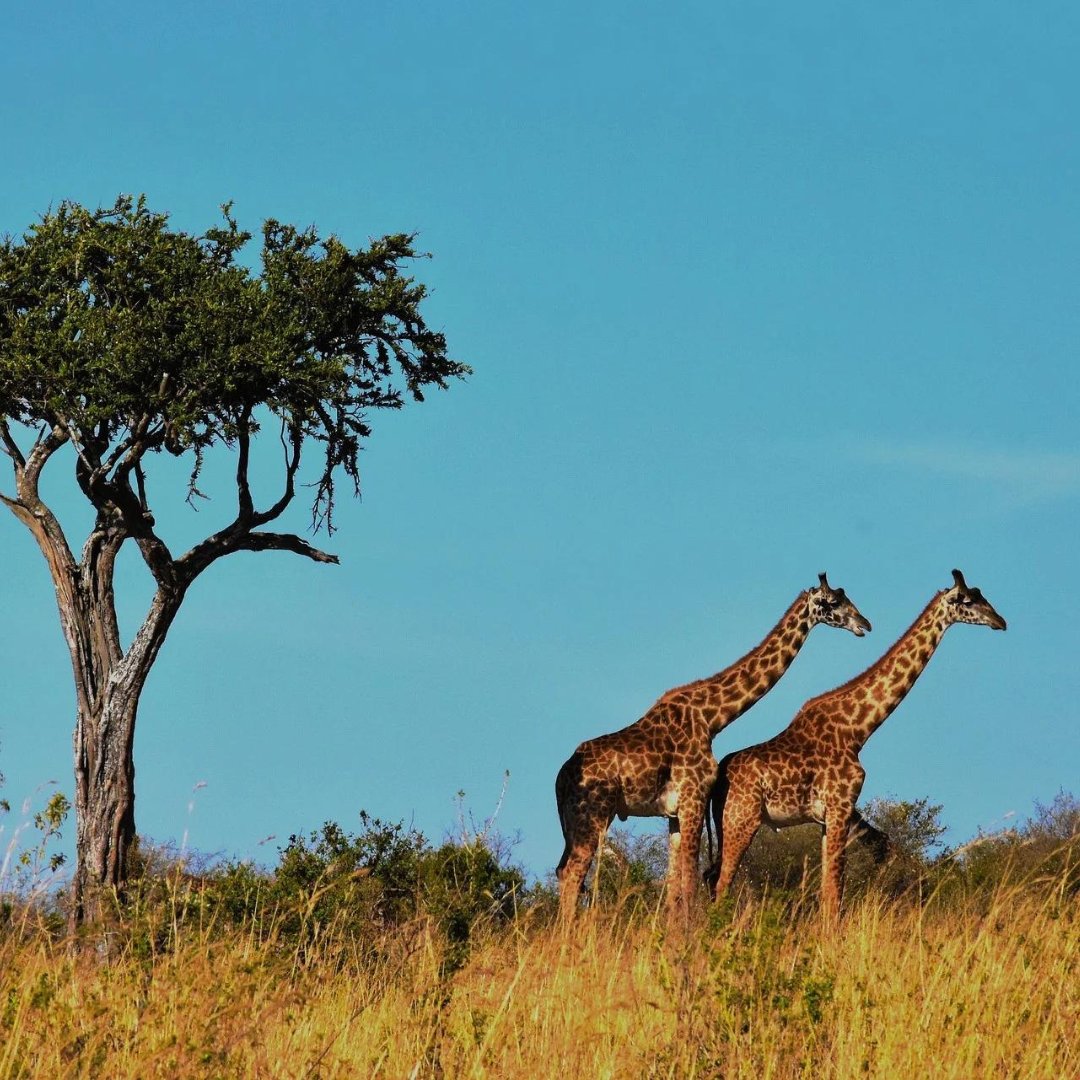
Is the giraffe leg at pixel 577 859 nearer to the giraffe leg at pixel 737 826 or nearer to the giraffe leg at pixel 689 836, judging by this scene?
the giraffe leg at pixel 689 836

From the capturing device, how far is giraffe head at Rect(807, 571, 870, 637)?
19.3 metres

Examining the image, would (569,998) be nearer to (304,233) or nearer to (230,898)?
(230,898)

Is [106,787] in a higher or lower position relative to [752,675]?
lower

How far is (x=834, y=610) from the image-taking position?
764 inches

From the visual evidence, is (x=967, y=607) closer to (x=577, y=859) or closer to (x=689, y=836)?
(x=689, y=836)

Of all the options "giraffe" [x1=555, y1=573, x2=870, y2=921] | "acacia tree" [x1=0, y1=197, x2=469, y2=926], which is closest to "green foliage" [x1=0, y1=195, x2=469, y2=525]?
"acacia tree" [x1=0, y1=197, x2=469, y2=926]

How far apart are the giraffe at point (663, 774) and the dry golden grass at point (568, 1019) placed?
7335 mm

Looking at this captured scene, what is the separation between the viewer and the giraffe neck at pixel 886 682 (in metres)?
18.9

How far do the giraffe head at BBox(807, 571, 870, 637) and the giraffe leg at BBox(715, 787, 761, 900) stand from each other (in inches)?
103

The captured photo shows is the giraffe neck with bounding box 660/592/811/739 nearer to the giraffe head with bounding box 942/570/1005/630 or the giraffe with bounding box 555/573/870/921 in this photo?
the giraffe with bounding box 555/573/870/921

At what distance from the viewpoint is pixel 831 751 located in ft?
60.3

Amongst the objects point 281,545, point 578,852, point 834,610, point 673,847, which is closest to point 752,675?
point 834,610

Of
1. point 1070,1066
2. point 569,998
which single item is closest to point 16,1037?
point 569,998

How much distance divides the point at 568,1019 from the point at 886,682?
36.4ft
